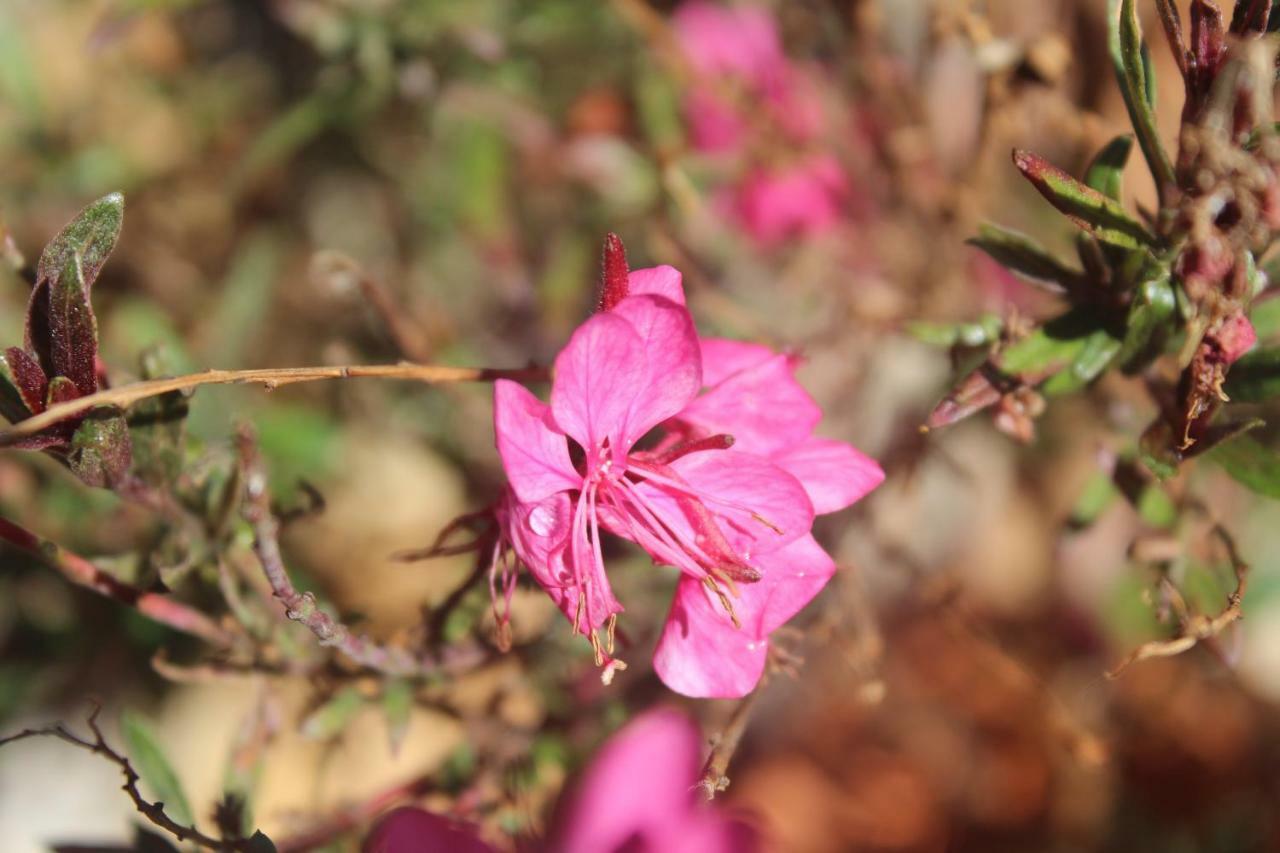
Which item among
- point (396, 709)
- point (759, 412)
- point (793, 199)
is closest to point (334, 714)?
point (396, 709)

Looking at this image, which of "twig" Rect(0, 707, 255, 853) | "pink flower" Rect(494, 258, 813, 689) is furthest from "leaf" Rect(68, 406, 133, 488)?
"pink flower" Rect(494, 258, 813, 689)

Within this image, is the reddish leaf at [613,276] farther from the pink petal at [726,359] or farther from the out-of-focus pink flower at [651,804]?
the out-of-focus pink flower at [651,804]

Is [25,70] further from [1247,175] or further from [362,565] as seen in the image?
[1247,175]

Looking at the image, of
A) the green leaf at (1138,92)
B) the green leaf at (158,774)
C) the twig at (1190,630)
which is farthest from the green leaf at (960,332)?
the green leaf at (158,774)

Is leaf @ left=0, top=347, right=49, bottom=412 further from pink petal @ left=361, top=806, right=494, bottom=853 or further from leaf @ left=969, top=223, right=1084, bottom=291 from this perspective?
leaf @ left=969, top=223, right=1084, bottom=291

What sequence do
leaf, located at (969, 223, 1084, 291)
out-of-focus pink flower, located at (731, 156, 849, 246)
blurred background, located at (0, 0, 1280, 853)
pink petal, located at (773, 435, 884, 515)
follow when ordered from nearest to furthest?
pink petal, located at (773, 435, 884, 515), leaf, located at (969, 223, 1084, 291), blurred background, located at (0, 0, 1280, 853), out-of-focus pink flower, located at (731, 156, 849, 246)

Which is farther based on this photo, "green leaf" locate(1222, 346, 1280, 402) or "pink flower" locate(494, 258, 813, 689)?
"green leaf" locate(1222, 346, 1280, 402)
